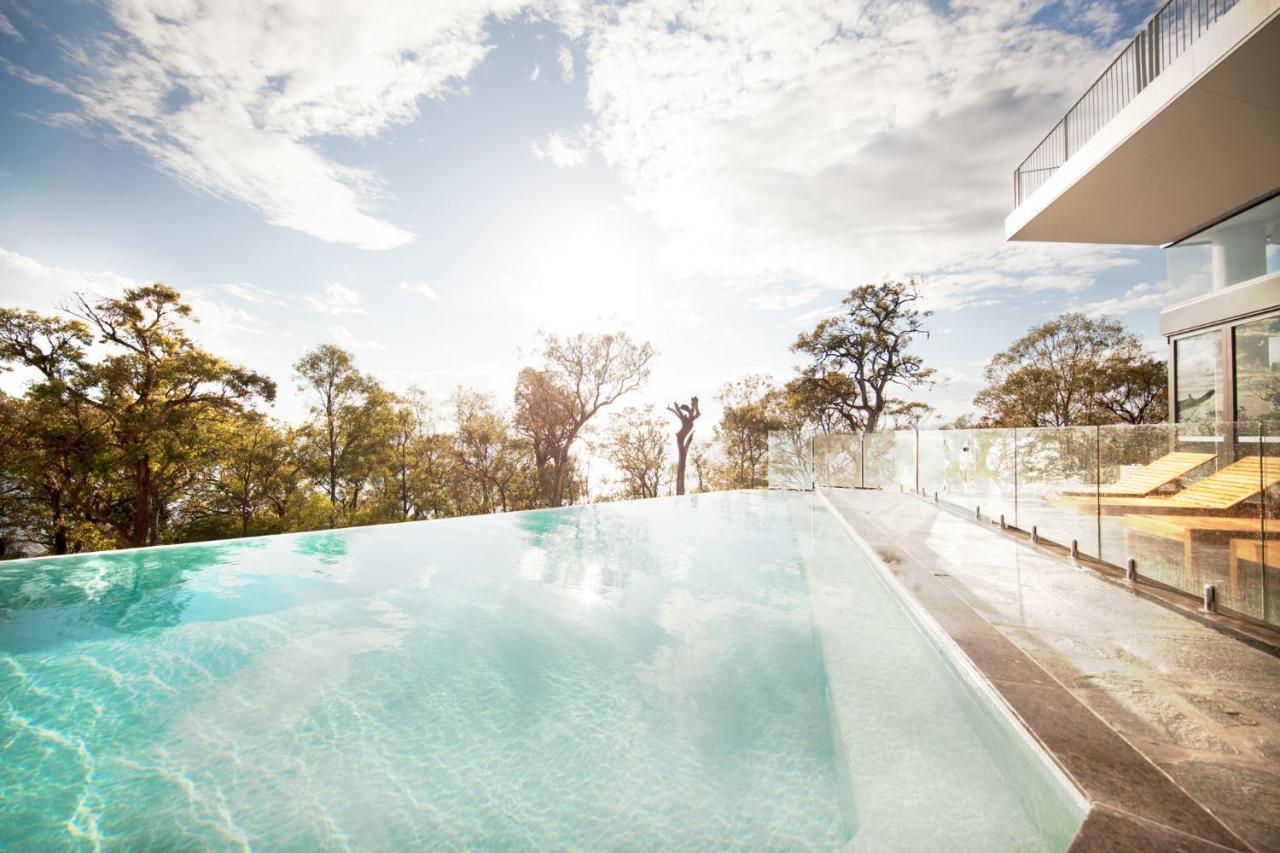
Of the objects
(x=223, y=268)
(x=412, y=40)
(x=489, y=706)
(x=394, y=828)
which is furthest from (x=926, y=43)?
(x=223, y=268)

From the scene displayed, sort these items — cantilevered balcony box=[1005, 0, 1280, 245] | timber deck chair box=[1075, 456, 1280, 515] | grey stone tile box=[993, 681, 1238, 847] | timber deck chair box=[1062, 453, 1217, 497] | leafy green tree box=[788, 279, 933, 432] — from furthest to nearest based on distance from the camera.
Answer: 1. leafy green tree box=[788, 279, 933, 432]
2. cantilevered balcony box=[1005, 0, 1280, 245]
3. timber deck chair box=[1062, 453, 1217, 497]
4. timber deck chair box=[1075, 456, 1280, 515]
5. grey stone tile box=[993, 681, 1238, 847]

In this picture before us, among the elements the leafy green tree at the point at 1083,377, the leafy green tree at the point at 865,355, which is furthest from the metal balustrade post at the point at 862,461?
the leafy green tree at the point at 1083,377

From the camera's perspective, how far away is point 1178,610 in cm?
323

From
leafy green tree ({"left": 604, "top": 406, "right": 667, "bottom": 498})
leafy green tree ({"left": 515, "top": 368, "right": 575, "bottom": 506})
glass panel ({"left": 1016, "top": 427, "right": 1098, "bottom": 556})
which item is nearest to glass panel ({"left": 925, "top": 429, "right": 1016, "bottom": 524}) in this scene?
glass panel ({"left": 1016, "top": 427, "right": 1098, "bottom": 556})

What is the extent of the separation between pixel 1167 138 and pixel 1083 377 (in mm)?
16542

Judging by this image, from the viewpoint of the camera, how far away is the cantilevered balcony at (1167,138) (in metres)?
4.32

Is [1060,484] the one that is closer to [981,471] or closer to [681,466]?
[981,471]

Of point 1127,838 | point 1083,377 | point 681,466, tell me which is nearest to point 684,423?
point 681,466

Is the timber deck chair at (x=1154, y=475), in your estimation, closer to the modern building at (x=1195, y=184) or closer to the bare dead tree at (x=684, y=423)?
the modern building at (x=1195, y=184)

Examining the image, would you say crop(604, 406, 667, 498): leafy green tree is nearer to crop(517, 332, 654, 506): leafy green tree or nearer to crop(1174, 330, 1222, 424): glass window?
crop(517, 332, 654, 506): leafy green tree

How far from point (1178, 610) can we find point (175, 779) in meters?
5.56

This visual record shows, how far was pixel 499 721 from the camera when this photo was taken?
9.66 feet

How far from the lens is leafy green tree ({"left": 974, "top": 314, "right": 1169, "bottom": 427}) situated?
59.3 feet

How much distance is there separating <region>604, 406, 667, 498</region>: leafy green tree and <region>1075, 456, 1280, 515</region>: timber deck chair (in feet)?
70.3
